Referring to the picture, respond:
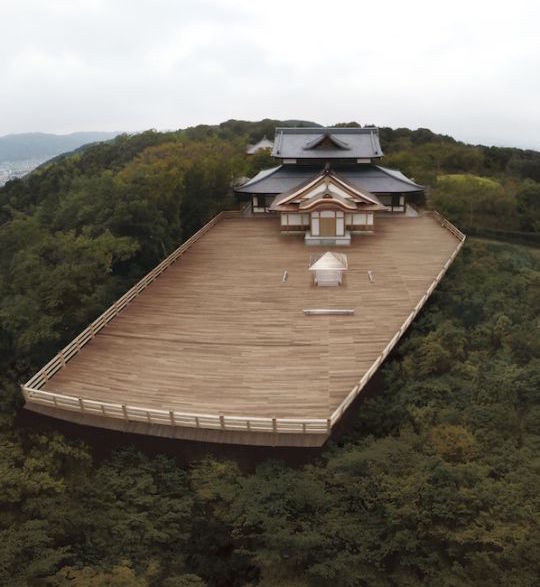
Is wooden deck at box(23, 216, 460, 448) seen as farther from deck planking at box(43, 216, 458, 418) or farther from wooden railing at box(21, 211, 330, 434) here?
wooden railing at box(21, 211, 330, 434)

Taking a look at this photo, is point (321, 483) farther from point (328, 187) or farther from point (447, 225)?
point (447, 225)

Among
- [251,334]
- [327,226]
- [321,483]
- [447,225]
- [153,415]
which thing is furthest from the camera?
[447,225]

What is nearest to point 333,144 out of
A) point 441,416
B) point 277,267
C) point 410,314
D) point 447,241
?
point 447,241

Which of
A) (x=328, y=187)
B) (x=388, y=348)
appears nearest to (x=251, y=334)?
(x=388, y=348)

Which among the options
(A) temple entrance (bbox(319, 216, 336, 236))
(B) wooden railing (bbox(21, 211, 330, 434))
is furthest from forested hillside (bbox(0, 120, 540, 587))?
(A) temple entrance (bbox(319, 216, 336, 236))

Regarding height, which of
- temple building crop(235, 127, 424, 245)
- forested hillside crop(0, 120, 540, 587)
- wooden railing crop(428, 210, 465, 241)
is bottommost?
forested hillside crop(0, 120, 540, 587)
